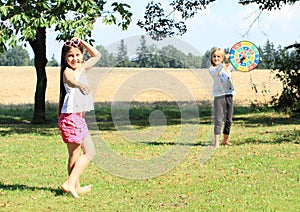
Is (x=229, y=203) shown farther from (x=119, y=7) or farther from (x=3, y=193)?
(x=119, y=7)

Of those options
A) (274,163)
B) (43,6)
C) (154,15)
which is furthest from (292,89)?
(274,163)

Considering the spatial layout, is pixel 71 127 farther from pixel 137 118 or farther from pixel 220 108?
pixel 137 118

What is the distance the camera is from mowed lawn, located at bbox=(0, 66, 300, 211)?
6.62m

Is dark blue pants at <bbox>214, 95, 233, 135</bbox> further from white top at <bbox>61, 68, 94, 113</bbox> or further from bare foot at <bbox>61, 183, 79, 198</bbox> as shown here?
bare foot at <bbox>61, 183, 79, 198</bbox>

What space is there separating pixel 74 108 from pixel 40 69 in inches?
486

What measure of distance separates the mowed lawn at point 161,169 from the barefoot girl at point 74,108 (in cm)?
37

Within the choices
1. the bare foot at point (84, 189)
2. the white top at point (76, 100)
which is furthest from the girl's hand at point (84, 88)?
the bare foot at point (84, 189)

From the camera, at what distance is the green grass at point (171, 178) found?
6535 mm

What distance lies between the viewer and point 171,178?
8.16 metres

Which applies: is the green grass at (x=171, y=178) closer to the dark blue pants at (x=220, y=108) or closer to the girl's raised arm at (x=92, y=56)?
the dark blue pants at (x=220, y=108)

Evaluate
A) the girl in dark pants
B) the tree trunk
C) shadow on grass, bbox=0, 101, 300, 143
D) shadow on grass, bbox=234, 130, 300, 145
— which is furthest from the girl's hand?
the tree trunk

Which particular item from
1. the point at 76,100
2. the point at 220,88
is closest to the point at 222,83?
the point at 220,88

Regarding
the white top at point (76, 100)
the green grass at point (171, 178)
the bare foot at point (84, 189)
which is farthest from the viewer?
the bare foot at point (84, 189)

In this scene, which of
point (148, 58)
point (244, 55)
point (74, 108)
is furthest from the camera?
point (244, 55)
